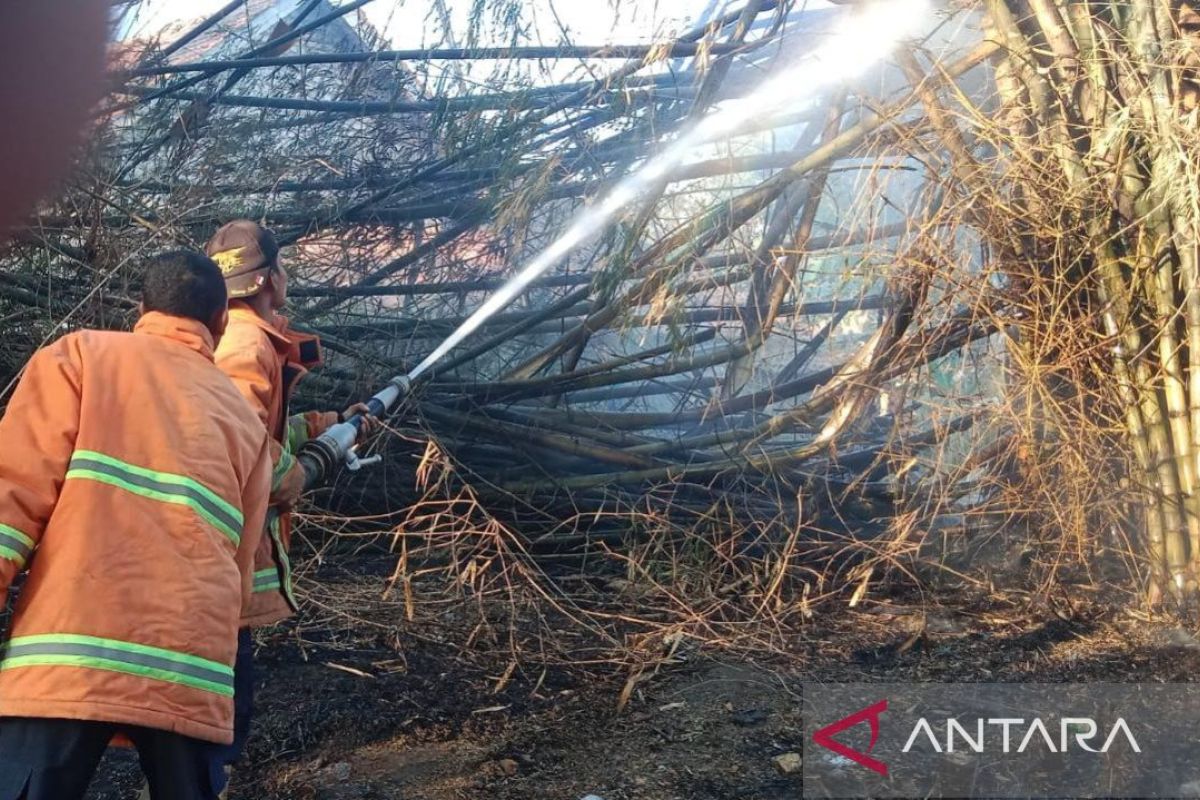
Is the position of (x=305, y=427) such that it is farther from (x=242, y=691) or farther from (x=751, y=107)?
(x=751, y=107)

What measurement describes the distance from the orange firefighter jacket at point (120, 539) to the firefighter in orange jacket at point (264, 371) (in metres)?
0.37

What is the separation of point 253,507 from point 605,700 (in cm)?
167

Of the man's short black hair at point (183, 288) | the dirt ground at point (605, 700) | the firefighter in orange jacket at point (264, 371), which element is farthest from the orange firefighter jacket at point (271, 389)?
the dirt ground at point (605, 700)

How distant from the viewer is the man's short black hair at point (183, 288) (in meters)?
2.21

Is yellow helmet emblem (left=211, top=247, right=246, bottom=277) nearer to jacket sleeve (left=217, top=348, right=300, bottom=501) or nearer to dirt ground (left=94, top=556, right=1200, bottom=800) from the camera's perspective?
jacket sleeve (left=217, top=348, right=300, bottom=501)

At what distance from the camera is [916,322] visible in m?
4.16

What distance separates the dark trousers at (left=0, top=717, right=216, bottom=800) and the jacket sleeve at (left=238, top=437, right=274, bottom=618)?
1.29 feet

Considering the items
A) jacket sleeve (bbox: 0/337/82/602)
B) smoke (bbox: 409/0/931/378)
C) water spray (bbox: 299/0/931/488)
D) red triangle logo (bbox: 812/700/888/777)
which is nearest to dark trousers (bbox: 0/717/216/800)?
jacket sleeve (bbox: 0/337/82/602)

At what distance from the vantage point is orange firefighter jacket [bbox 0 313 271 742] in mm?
1904

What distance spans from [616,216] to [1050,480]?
2.20m

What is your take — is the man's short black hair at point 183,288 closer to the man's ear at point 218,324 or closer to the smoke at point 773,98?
the man's ear at point 218,324

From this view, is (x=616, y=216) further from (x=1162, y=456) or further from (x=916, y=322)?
(x=1162, y=456)

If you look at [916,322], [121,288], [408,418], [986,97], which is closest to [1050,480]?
[916,322]

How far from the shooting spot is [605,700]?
348 centimetres
